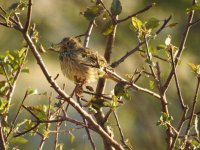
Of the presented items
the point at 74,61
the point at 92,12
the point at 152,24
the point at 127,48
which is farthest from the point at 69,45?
the point at 127,48

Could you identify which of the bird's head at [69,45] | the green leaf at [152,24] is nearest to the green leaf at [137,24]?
the green leaf at [152,24]

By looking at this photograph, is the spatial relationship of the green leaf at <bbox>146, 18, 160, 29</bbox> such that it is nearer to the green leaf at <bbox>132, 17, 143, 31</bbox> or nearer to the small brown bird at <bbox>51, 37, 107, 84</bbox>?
the green leaf at <bbox>132, 17, 143, 31</bbox>

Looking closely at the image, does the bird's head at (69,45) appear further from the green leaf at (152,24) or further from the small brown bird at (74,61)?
the green leaf at (152,24)

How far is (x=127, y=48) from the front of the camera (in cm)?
581

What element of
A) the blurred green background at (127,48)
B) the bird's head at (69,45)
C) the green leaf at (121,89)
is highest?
the green leaf at (121,89)

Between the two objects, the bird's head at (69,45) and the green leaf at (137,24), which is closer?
the green leaf at (137,24)

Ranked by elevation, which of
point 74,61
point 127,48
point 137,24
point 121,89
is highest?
point 137,24

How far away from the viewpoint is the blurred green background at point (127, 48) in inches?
223

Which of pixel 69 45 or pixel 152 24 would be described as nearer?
pixel 152 24

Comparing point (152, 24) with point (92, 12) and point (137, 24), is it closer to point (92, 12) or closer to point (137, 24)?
point (137, 24)

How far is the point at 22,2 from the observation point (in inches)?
78.7

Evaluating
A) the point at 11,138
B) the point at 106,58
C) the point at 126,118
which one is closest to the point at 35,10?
the point at 126,118

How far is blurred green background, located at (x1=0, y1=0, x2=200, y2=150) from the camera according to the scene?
223 inches

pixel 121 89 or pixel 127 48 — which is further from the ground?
pixel 121 89
